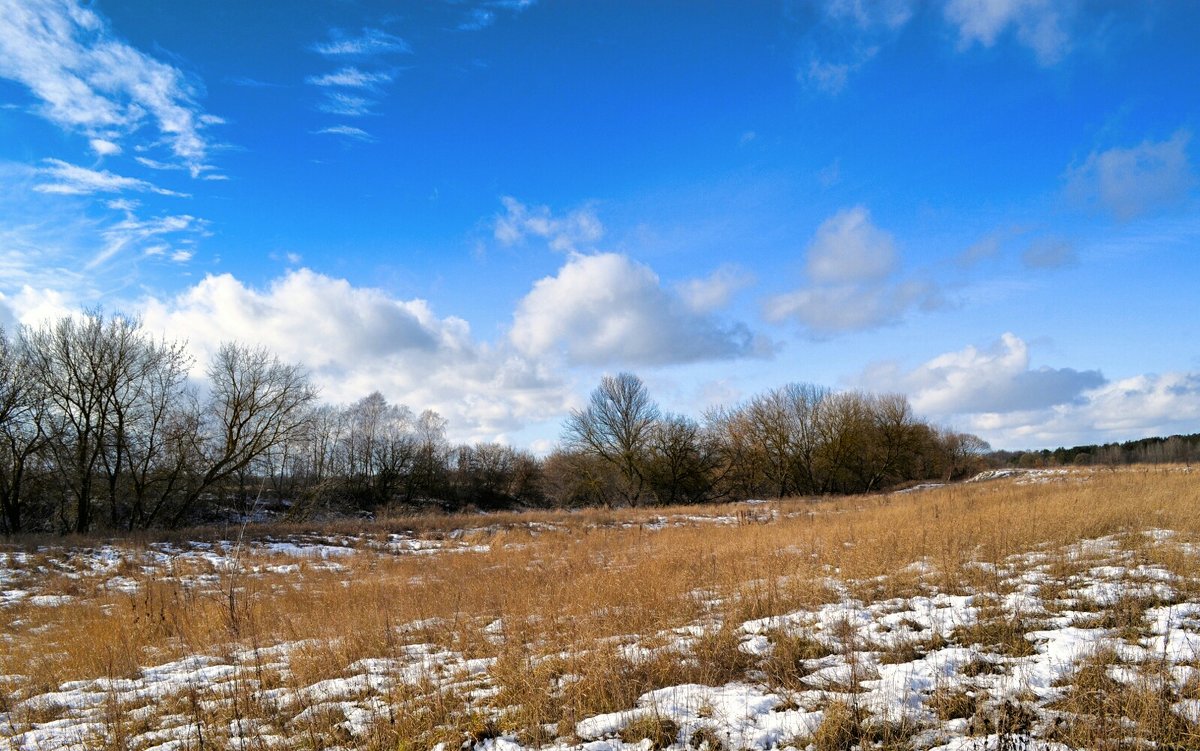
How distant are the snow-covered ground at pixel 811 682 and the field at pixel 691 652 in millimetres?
27

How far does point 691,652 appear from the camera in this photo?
5496mm

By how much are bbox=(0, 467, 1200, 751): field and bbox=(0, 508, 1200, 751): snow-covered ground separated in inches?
1.1

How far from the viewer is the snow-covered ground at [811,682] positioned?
3971mm

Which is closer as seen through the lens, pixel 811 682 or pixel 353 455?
pixel 811 682

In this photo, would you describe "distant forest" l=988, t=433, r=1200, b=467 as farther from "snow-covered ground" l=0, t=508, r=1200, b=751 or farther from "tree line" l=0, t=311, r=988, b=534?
"snow-covered ground" l=0, t=508, r=1200, b=751

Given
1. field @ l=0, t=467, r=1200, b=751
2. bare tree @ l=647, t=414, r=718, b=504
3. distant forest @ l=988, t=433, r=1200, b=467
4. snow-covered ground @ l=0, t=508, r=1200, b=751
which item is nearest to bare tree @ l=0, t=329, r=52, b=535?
field @ l=0, t=467, r=1200, b=751

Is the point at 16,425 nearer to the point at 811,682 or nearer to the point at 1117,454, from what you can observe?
the point at 811,682

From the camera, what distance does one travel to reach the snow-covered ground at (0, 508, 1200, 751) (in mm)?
3971

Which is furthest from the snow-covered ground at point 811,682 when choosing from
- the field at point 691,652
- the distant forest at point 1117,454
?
the distant forest at point 1117,454

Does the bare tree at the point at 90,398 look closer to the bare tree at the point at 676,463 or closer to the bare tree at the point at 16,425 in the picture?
the bare tree at the point at 16,425

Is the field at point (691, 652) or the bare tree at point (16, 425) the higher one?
the bare tree at point (16, 425)

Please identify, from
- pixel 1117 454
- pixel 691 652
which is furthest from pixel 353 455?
pixel 1117 454

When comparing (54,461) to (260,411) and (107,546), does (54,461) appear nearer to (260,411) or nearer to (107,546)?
(260,411)

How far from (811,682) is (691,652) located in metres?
1.17
